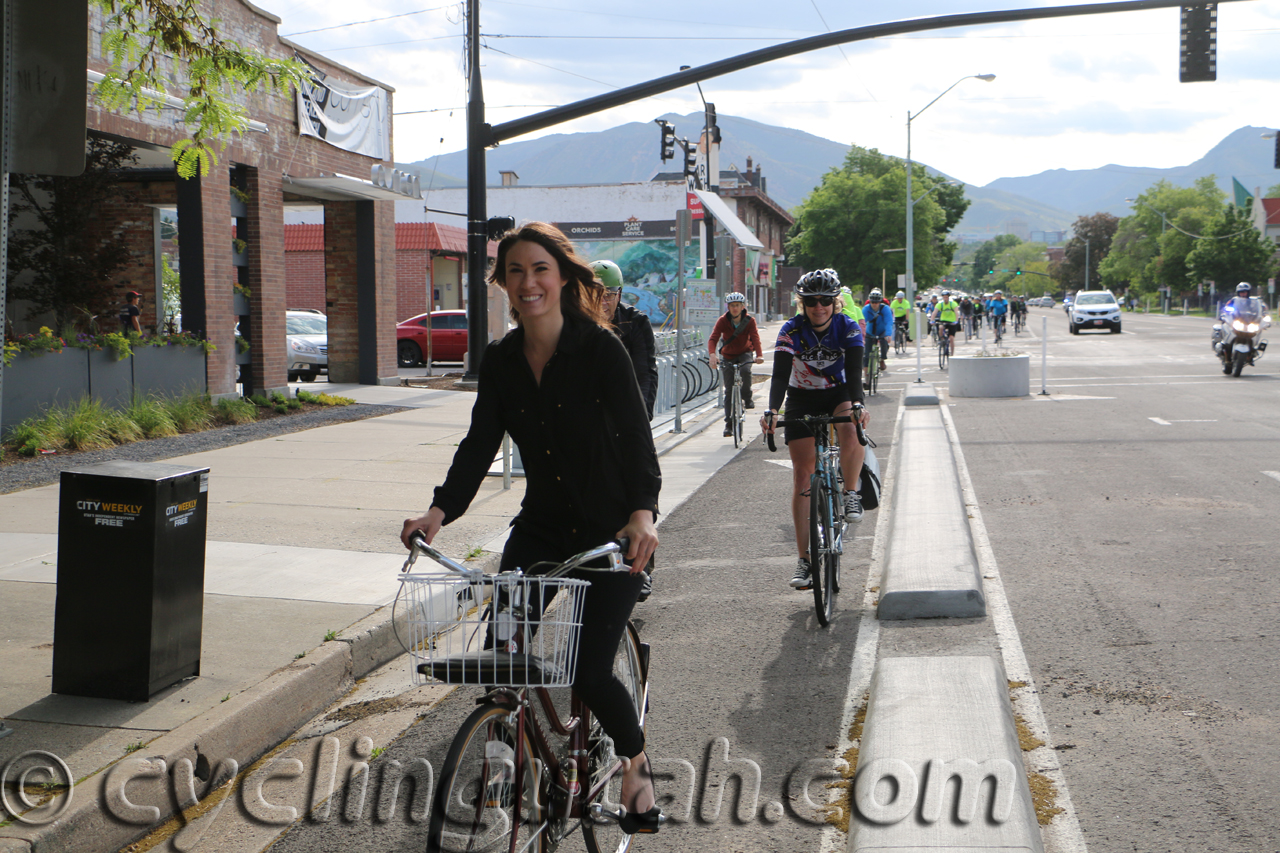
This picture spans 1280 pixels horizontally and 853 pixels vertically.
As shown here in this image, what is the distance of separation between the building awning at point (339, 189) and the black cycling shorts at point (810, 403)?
13.3 metres

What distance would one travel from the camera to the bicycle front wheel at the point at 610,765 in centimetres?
337

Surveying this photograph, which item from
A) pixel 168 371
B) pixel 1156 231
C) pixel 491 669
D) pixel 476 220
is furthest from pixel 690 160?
pixel 1156 231

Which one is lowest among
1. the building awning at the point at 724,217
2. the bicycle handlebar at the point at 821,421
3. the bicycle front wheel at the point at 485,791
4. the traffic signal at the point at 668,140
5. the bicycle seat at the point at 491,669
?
the bicycle front wheel at the point at 485,791

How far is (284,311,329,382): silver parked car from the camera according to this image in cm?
2417

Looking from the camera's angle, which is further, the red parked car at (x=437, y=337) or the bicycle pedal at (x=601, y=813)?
the red parked car at (x=437, y=337)

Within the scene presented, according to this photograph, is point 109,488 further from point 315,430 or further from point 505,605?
A: point 315,430

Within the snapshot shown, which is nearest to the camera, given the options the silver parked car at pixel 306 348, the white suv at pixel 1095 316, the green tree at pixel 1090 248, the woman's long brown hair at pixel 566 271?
the woman's long brown hair at pixel 566 271

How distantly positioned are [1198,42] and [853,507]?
12330 millimetres

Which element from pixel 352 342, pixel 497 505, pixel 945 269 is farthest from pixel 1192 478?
pixel 945 269

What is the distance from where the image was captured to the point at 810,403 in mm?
6965

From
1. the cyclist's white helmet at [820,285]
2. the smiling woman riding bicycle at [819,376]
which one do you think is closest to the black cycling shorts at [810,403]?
the smiling woman riding bicycle at [819,376]

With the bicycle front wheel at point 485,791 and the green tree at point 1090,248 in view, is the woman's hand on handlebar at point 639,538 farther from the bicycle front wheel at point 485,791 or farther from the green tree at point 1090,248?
the green tree at point 1090,248

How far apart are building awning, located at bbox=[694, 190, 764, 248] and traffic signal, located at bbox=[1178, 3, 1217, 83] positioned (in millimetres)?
32977

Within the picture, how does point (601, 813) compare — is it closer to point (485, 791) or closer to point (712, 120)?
point (485, 791)
